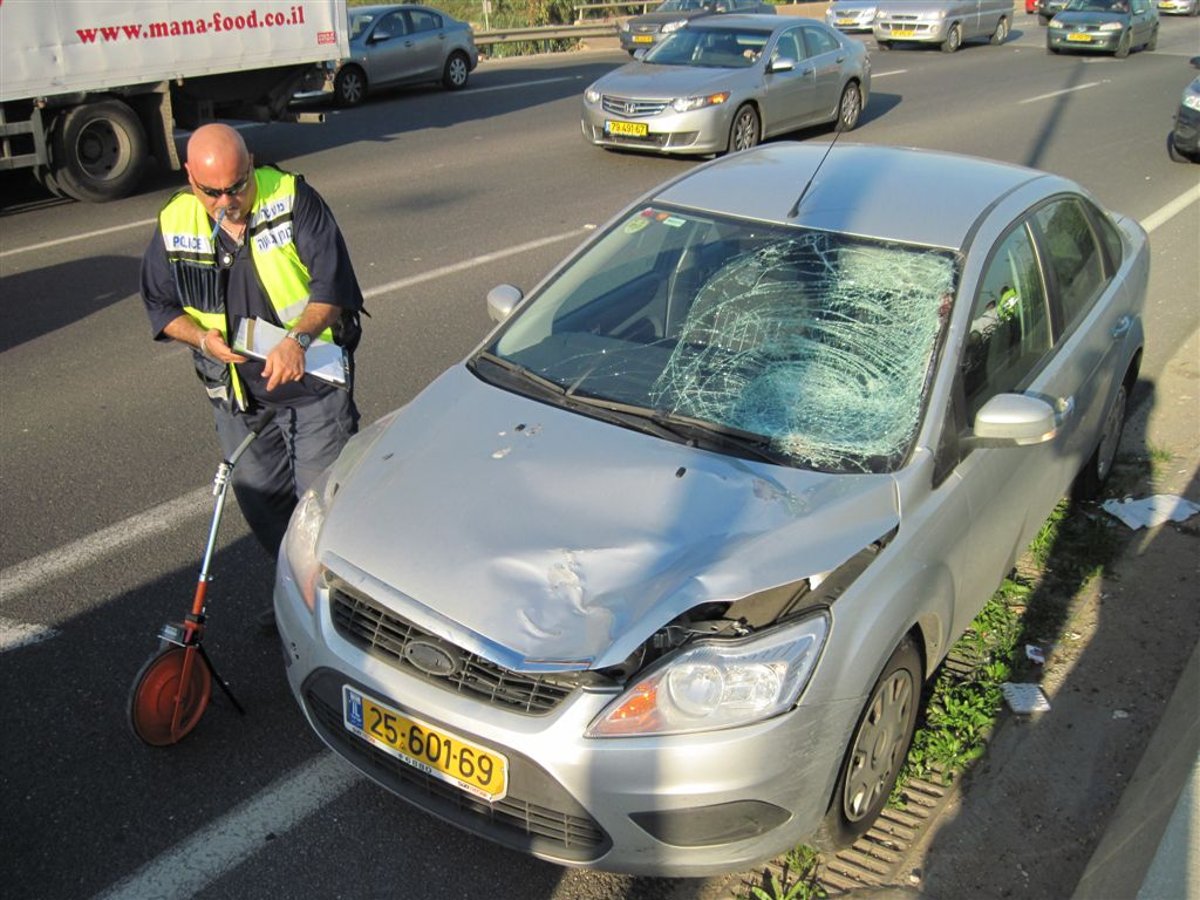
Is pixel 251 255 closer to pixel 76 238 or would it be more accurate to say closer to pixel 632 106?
pixel 76 238

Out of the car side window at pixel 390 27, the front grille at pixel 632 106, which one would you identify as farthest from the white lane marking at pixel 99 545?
the car side window at pixel 390 27

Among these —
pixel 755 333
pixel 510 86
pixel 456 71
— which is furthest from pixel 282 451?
pixel 510 86

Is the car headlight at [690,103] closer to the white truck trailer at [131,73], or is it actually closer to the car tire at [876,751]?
the white truck trailer at [131,73]

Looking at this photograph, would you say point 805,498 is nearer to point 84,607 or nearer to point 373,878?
point 373,878

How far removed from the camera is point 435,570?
3031 mm

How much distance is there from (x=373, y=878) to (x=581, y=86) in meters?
18.3

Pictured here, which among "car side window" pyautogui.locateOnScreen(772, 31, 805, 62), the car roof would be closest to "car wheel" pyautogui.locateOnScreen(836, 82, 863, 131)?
"car side window" pyautogui.locateOnScreen(772, 31, 805, 62)

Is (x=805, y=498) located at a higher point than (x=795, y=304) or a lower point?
lower

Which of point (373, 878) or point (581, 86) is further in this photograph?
point (581, 86)

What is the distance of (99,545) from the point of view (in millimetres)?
4895

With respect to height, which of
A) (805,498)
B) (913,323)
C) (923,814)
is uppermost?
(913,323)

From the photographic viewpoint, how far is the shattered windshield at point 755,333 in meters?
3.54

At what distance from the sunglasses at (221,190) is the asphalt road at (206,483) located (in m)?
1.58

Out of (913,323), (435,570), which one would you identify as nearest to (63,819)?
(435,570)
